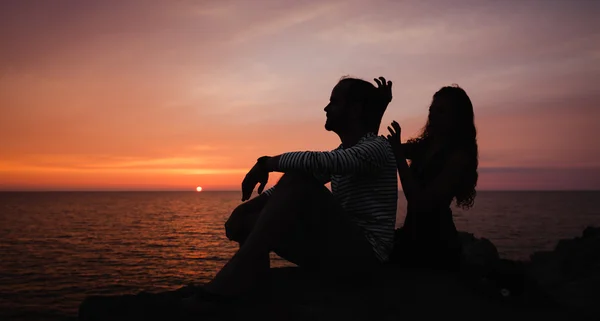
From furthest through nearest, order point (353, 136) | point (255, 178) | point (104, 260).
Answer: point (104, 260) → point (353, 136) → point (255, 178)

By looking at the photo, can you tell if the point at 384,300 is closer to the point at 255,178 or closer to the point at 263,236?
the point at 263,236

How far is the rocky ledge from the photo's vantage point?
3.51m

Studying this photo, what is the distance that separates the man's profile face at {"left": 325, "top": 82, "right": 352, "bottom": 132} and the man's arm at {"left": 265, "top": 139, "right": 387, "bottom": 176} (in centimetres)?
40

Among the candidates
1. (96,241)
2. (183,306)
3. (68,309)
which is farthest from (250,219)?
(96,241)

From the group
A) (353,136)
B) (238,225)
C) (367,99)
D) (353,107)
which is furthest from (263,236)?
(367,99)

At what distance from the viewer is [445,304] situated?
13.1ft

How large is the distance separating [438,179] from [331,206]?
168 cm

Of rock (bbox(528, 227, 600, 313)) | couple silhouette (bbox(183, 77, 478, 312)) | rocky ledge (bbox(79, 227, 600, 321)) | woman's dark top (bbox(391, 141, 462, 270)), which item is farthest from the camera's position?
rock (bbox(528, 227, 600, 313))

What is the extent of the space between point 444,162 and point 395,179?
1.23 metres

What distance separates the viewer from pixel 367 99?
12.8 ft

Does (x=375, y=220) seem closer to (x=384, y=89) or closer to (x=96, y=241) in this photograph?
(x=384, y=89)

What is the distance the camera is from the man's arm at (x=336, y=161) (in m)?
3.33

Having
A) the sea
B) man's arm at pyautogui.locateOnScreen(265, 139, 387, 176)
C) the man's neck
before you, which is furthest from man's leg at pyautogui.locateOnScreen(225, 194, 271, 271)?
the sea

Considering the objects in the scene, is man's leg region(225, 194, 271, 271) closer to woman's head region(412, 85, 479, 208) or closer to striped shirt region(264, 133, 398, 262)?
striped shirt region(264, 133, 398, 262)
